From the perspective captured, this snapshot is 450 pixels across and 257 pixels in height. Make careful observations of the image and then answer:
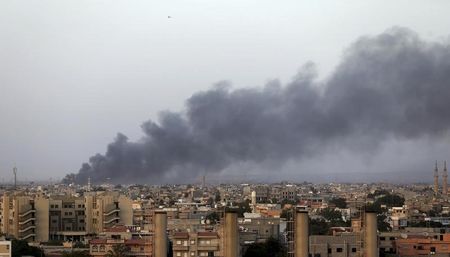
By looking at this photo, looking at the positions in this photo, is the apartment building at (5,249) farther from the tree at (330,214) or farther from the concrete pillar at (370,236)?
the tree at (330,214)

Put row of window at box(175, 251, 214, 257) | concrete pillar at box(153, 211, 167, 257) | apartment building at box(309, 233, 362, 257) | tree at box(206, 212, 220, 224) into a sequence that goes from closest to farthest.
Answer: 1. concrete pillar at box(153, 211, 167, 257)
2. apartment building at box(309, 233, 362, 257)
3. row of window at box(175, 251, 214, 257)
4. tree at box(206, 212, 220, 224)

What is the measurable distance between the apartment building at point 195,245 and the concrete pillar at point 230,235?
1.64 meters

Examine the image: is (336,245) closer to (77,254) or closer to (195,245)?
(195,245)

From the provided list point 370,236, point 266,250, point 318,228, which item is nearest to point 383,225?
point 318,228

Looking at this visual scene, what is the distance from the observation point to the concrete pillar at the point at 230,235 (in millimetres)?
20719

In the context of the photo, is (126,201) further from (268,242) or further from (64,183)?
(64,183)

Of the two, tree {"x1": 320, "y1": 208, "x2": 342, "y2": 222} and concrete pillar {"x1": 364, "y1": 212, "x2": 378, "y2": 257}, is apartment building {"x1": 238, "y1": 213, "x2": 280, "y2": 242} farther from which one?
tree {"x1": 320, "y1": 208, "x2": 342, "y2": 222}

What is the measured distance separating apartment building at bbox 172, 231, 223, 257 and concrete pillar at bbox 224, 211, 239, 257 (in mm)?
1640

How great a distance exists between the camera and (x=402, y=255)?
23422 millimetres

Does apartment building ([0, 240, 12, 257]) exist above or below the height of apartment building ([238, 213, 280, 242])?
below

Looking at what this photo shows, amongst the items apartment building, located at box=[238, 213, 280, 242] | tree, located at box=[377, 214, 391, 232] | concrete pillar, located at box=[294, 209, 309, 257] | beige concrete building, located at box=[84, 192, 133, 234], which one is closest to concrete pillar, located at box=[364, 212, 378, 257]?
concrete pillar, located at box=[294, 209, 309, 257]

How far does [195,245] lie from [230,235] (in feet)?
7.08

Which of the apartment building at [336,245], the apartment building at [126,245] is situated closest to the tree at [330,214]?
the apartment building at [336,245]

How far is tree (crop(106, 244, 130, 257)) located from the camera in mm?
22938
